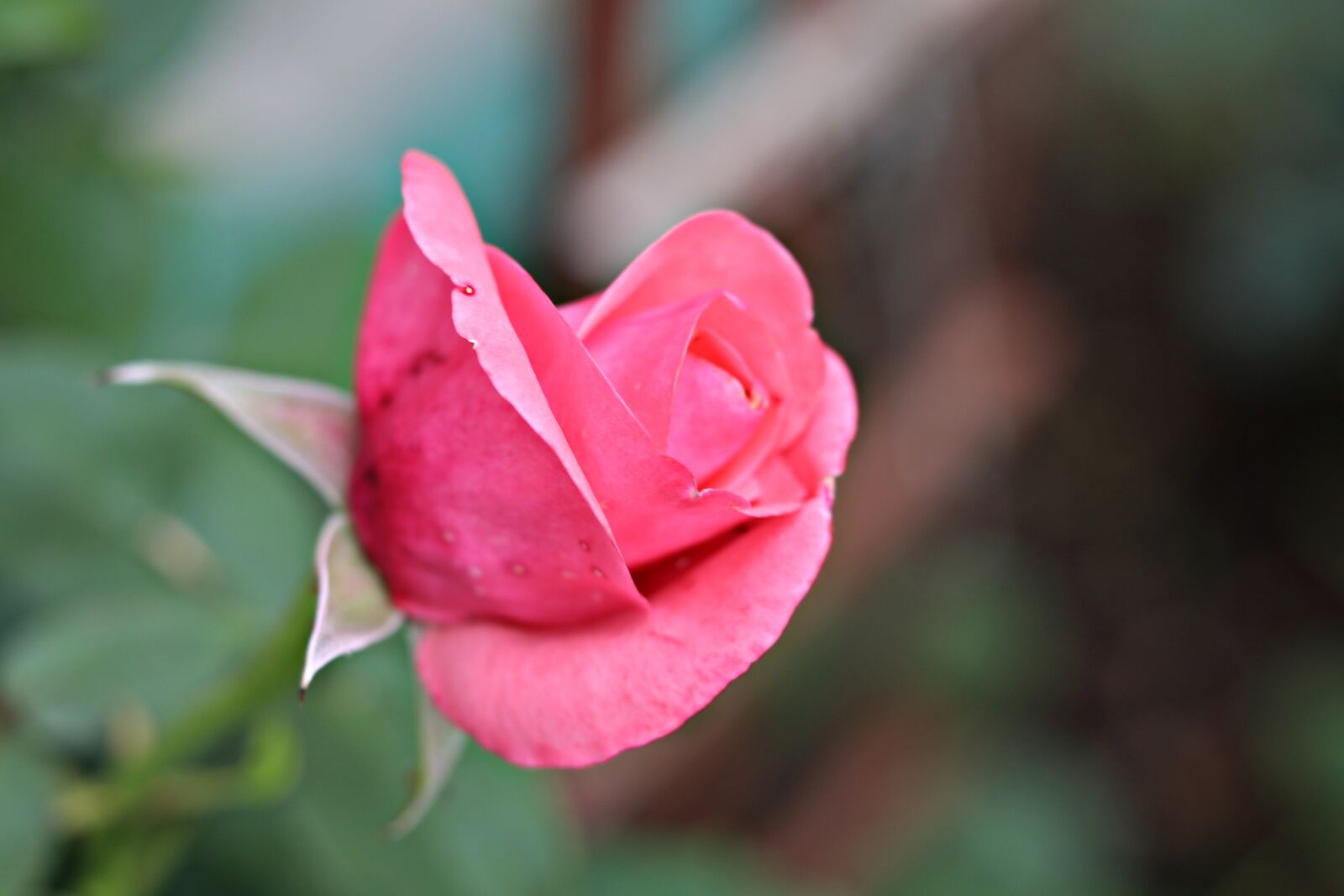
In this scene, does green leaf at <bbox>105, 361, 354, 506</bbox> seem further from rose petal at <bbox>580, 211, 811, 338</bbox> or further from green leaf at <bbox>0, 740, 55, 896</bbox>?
green leaf at <bbox>0, 740, 55, 896</bbox>

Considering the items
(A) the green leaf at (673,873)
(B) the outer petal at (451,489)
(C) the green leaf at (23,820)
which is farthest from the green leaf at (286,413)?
(A) the green leaf at (673,873)

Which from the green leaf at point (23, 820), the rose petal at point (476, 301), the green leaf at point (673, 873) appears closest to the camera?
the rose petal at point (476, 301)

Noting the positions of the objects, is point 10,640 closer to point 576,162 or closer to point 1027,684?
point 576,162

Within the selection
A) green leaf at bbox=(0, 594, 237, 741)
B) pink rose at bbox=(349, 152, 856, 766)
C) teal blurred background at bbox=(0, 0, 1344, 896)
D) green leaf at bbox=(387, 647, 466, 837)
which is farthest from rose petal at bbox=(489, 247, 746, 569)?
green leaf at bbox=(0, 594, 237, 741)

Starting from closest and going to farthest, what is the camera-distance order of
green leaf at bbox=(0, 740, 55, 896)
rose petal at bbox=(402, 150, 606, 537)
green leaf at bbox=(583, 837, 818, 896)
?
rose petal at bbox=(402, 150, 606, 537), green leaf at bbox=(0, 740, 55, 896), green leaf at bbox=(583, 837, 818, 896)

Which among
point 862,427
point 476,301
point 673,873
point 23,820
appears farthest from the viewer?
point 862,427

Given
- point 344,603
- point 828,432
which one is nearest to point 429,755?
point 344,603

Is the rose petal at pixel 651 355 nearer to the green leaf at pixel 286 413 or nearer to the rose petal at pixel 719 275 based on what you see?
the rose petal at pixel 719 275

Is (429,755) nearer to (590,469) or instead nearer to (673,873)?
(590,469)
